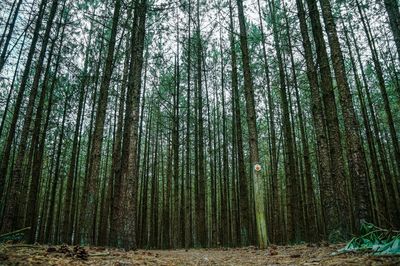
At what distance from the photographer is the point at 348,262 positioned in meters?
2.34

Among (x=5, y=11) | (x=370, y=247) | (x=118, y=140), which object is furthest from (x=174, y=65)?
(x=370, y=247)

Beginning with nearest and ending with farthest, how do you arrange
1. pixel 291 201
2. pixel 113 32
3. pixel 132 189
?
pixel 132 189, pixel 113 32, pixel 291 201

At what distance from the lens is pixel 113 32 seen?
8086 mm

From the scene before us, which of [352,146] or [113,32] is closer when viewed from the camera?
[352,146]

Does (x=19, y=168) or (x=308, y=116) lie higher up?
(x=308, y=116)

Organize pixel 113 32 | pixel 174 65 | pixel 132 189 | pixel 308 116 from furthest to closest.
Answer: pixel 308 116 < pixel 174 65 < pixel 113 32 < pixel 132 189

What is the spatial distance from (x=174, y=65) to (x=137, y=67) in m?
7.92

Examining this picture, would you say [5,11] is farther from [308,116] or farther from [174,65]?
[308,116]

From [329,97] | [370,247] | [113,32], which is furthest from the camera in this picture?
[113,32]

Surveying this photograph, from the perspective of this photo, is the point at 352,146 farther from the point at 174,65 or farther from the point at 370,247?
the point at 174,65

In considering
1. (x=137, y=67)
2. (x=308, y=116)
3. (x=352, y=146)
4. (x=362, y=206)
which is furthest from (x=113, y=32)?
(x=308, y=116)

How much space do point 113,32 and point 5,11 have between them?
492cm

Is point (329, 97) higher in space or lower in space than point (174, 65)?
lower

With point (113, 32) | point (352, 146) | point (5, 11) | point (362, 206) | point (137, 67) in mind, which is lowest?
point (362, 206)
